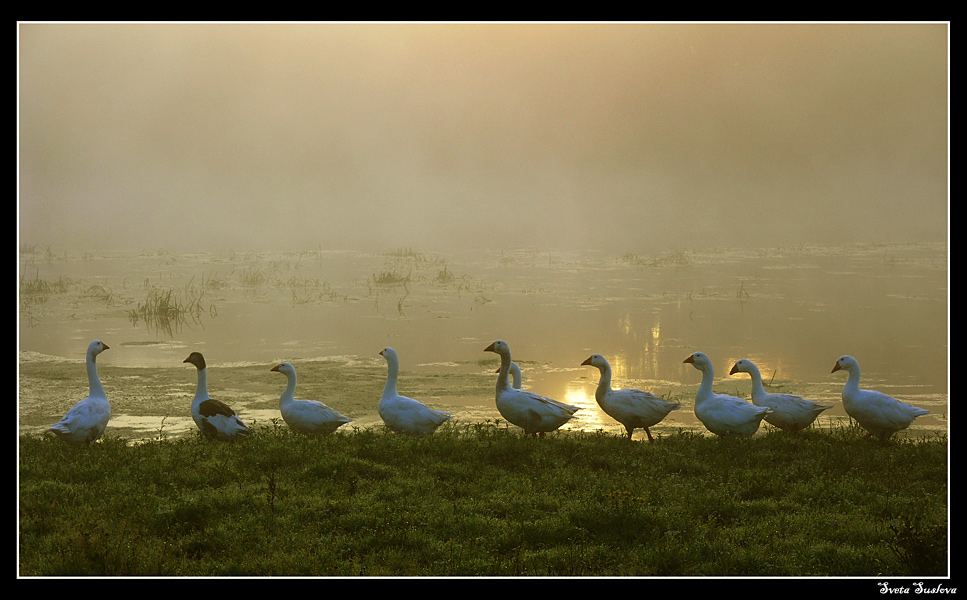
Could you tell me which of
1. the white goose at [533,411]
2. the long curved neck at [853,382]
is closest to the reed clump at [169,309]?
the white goose at [533,411]

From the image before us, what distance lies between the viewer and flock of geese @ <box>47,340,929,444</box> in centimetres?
1379

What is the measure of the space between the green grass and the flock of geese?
394 mm

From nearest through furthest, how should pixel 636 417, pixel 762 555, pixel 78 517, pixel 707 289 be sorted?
Result: pixel 762 555
pixel 78 517
pixel 636 417
pixel 707 289

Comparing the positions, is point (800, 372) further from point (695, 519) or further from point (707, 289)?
point (707, 289)

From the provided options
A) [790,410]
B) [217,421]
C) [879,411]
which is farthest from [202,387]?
[879,411]

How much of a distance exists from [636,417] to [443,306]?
19457 millimetres

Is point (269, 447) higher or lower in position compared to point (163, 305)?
lower

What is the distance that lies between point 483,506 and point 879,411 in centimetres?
746

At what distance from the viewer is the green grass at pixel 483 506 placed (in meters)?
9.17

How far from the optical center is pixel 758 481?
463 inches

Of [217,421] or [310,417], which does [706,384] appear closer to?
[310,417]

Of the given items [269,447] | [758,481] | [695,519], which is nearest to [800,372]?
[758,481]

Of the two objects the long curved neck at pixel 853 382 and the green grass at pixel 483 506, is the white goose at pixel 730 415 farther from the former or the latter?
the long curved neck at pixel 853 382

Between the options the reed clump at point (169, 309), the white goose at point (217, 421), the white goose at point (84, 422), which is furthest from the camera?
the reed clump at point (169, 309)
